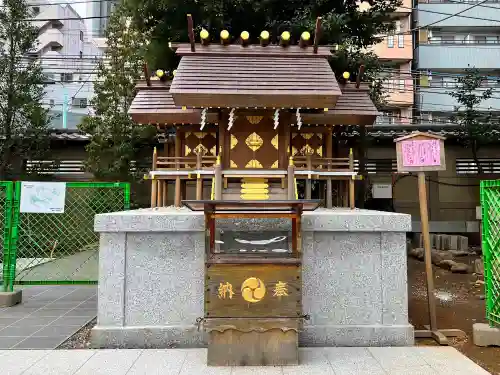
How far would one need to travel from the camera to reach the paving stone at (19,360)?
16.0 ft

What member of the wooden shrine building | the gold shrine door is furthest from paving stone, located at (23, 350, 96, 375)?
the gold shrine door

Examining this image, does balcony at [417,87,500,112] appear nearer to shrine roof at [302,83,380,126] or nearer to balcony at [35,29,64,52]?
shrine roof at [302,83,380,126]

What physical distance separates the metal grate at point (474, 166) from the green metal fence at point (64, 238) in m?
15.3

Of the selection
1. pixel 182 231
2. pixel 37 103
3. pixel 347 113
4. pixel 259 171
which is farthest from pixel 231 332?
pixel 37 103

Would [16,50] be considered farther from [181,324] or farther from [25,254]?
[181,324]

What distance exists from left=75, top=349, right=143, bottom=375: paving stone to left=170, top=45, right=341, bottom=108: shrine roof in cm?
445

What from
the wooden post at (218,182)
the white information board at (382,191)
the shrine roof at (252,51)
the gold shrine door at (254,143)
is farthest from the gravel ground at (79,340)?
the white information board at (382,191)

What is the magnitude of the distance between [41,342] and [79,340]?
51 cm

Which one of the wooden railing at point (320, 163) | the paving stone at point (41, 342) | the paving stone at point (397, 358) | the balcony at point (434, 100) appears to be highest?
the balcony at point (434, 100)

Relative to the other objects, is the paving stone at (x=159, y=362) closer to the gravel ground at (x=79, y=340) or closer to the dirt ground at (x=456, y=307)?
the gravel ground at (x=79, y=340)

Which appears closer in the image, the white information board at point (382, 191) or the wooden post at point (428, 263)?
the wooden post at point (428, 263)

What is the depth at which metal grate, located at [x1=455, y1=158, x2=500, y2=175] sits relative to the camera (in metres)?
18.1

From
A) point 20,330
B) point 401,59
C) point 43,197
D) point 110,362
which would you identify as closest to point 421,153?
point 110,362

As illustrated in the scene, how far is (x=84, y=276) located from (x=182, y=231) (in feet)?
20.5
